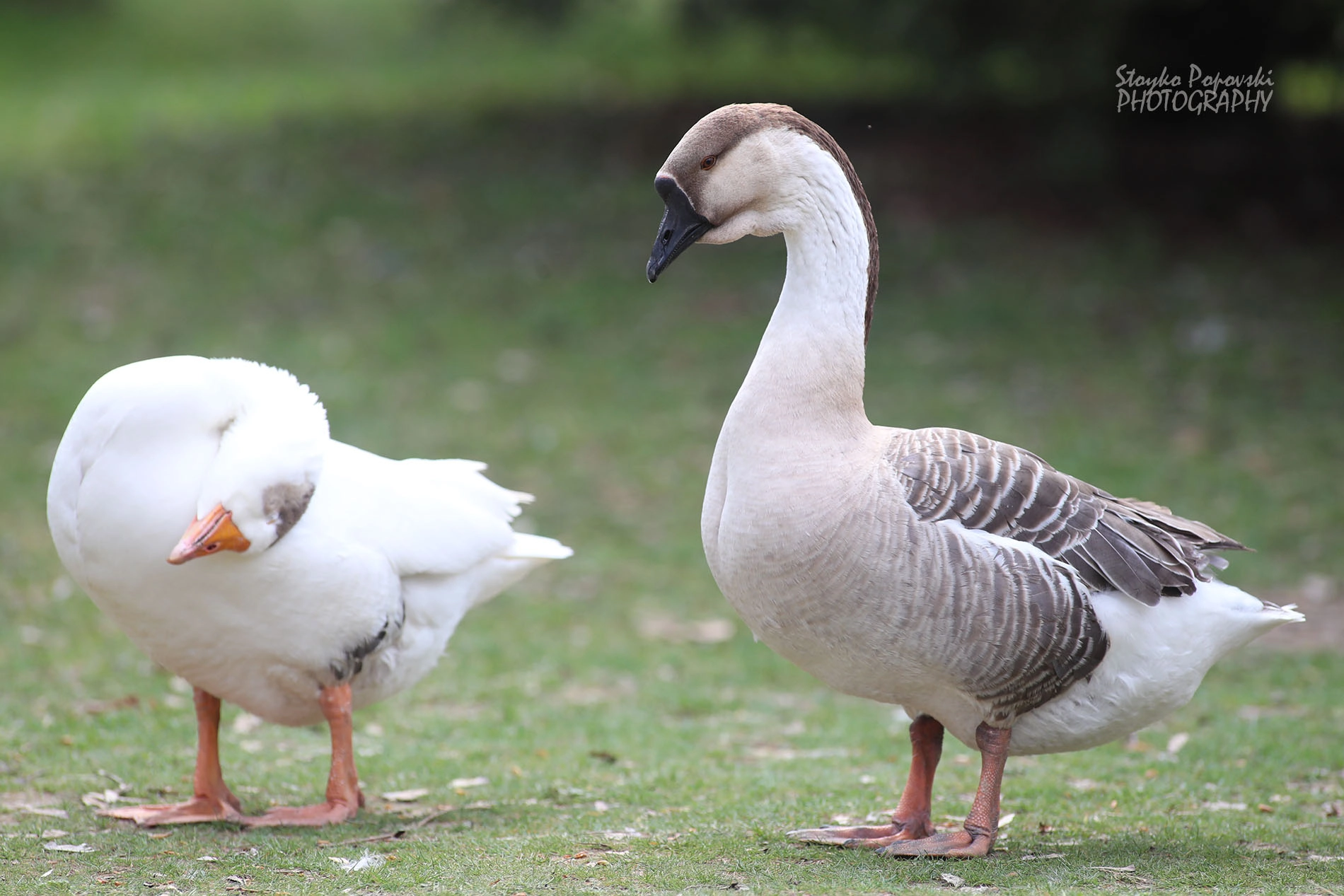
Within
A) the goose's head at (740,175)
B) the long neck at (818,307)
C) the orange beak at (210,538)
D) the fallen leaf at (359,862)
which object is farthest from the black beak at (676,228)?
the fallen leaf at (359,862)

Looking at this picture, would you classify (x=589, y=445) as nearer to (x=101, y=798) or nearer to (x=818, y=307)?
(x=101, y=798)

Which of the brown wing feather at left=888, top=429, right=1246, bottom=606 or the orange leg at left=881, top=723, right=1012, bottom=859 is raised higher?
the brown wing feather at left=888, top=429, right=1246, bottom=606

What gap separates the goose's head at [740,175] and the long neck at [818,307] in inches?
0.5

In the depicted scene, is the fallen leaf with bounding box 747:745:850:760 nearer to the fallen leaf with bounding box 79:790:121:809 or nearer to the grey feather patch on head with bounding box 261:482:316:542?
the grey feather patch on head with bounding box 261:482:316:542

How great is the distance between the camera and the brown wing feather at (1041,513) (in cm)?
461

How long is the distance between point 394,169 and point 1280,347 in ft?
31.9

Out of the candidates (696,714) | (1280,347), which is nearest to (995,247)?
(1280,347)

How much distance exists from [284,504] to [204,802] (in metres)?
1.23

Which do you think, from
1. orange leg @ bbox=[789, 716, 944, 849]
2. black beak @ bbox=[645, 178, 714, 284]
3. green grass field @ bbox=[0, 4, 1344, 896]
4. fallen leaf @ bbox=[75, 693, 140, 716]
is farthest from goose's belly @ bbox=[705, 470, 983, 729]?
fallen leaf @ bbox=[75, 693, 140, 716]

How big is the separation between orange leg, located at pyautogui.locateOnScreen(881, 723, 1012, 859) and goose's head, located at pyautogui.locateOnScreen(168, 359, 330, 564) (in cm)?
241

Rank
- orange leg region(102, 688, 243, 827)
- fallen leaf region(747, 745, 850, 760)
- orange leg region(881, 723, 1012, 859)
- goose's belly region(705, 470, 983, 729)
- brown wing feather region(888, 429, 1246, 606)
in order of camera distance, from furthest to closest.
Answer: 1. fallen leaf region(747, 745, 850, 760)
2. orange leg region(102, 688, 243, 827)
3. orange leg region(881, 723, 1012, 859)
4. brown wing feather region(888, 429, 1246, 606)
5. goose's belly region(705, 470, 983, 729)

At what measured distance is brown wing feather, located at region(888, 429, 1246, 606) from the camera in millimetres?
4613

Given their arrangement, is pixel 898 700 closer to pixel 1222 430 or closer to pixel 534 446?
pixel 534 446

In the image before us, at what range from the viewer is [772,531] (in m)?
4.50
